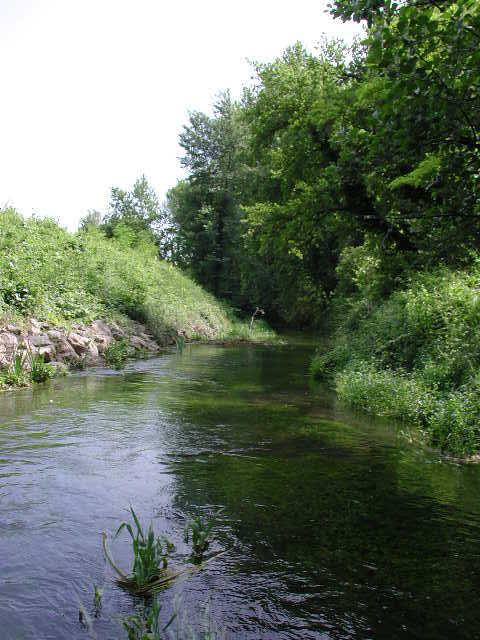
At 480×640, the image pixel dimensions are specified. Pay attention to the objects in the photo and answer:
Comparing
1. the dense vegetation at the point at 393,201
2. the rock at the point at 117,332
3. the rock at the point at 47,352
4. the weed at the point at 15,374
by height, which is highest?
the dense vegetation at the point at 393,201

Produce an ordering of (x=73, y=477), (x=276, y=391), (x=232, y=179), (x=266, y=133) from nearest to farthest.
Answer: (x=73, y=477)
(x=276, y=391)
(x=266, y=133)
(x=232, y=179)

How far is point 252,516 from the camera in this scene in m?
6.00

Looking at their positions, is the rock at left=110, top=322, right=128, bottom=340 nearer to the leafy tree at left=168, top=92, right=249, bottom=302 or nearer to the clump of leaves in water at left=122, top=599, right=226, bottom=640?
the clump of leaves in water at left=122, top=599, right=226, bottom=640

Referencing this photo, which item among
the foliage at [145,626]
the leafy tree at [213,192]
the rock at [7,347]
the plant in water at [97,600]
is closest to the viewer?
the foliage at [145,626]

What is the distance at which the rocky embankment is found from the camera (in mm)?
14539

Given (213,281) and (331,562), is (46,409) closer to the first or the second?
(331,562)

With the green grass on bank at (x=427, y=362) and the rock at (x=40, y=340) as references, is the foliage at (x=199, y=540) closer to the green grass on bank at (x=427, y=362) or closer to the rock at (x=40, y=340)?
the green grass on bank at (x=427, y=362)

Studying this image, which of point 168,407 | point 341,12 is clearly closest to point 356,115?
point 168,407

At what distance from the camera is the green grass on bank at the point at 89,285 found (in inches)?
693

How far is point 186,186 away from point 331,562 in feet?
173

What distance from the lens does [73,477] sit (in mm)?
7090

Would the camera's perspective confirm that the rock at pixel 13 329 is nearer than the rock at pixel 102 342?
Yes

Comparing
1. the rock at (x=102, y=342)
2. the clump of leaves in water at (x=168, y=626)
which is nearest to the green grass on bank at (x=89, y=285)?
the rock at (x=102, y=342)

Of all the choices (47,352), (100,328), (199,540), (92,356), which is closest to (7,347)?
(47,352)
